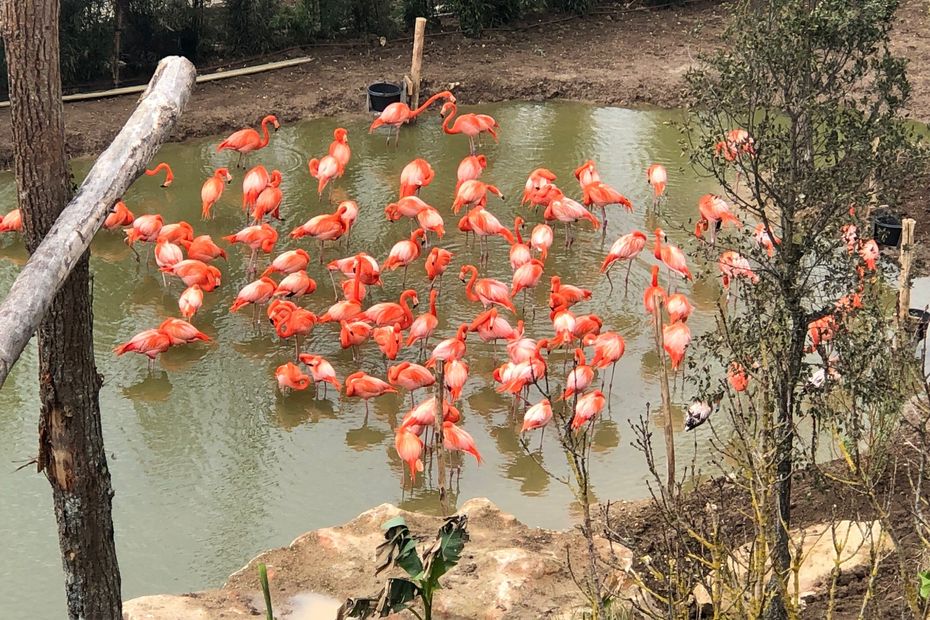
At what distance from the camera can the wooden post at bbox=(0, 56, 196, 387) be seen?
3480mm

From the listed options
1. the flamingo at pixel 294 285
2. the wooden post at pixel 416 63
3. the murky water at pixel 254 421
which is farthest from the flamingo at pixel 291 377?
the wooden post at pixel 416 63

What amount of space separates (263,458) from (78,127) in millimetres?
5551

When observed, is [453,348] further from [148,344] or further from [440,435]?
[148,344]

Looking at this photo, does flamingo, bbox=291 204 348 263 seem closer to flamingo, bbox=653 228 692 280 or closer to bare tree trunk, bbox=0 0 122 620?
flamingo, bbox=653 228 692 280

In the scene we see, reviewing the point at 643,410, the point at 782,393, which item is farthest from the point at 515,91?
the point at 782,393

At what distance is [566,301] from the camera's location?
830 cm

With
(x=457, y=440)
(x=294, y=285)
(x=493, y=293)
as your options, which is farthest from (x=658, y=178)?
(x=457, y=440)

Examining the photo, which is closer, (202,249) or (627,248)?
(627,248)

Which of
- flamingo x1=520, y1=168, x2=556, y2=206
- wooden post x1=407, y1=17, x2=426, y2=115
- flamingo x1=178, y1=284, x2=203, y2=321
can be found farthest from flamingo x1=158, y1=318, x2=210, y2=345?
wooden post x1=407, y1=17, x2=426, y2=115

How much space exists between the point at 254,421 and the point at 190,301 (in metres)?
1.14

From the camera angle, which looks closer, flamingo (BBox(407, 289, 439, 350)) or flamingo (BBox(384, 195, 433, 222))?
flamingo (BBox(407, 289, 439, 350))

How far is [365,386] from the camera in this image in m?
7.39

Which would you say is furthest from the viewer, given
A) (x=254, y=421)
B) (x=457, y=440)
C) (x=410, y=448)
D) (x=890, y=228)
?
(x=890, y=228)

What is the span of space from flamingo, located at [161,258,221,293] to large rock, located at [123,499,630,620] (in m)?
2.99
